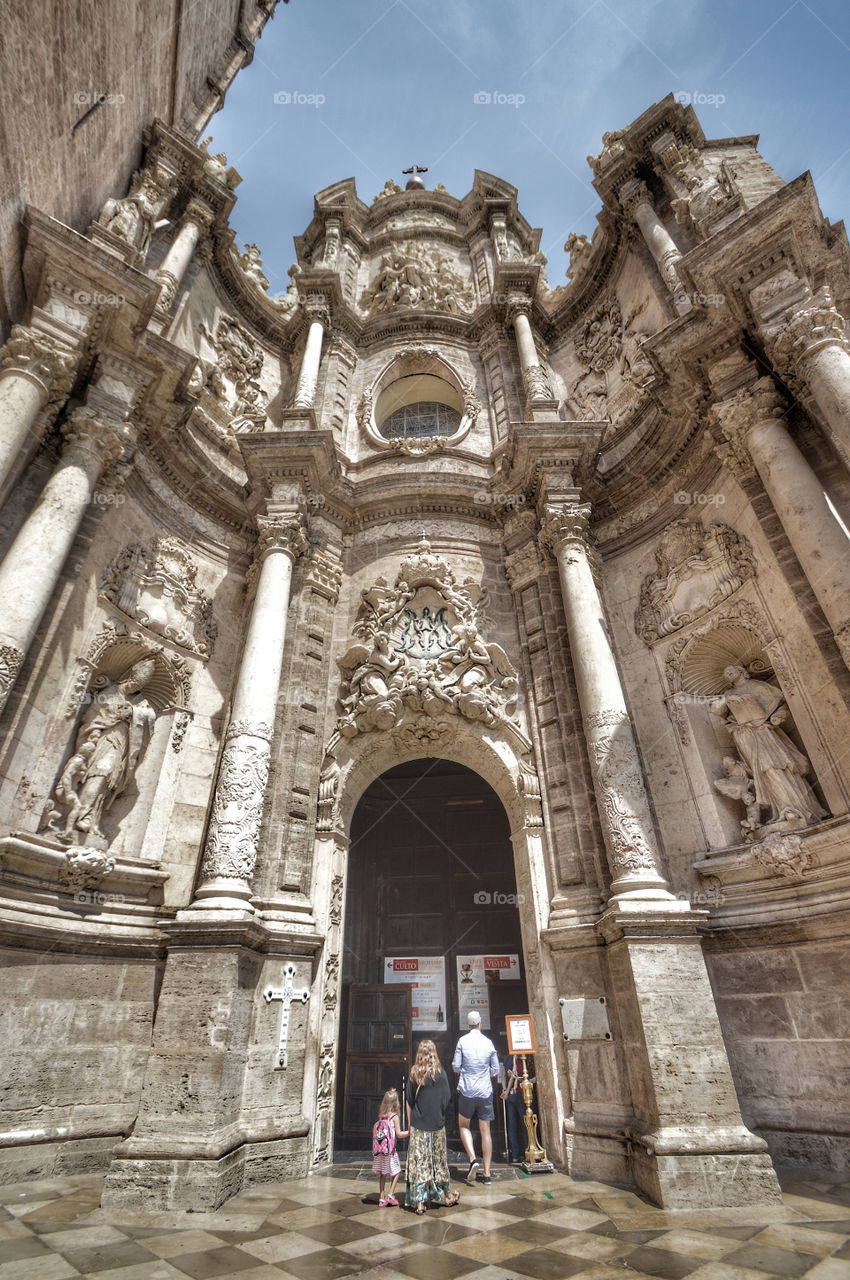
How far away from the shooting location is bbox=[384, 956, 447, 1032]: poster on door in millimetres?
11547

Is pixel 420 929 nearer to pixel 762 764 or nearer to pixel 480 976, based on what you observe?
pixel 480 976

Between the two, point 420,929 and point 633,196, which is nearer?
point 420,929

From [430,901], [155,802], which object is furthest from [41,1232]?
[430,901]

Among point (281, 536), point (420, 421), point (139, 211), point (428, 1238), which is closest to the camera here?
point (428, 1238)

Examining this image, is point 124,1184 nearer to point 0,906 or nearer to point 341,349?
point 0,906

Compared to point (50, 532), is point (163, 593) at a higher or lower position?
higher

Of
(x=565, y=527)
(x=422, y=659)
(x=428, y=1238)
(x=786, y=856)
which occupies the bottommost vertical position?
(x=428, y=1238)

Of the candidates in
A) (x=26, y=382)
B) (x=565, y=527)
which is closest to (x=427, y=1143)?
(x=565, y=527)

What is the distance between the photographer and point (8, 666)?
6832mm

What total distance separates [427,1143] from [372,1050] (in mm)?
5216

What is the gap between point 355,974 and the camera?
1204 cm

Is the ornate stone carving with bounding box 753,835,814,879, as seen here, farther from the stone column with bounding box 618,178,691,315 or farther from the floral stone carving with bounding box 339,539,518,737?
the stone column with bounding box 618,178,691,315

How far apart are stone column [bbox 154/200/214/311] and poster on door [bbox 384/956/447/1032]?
13122 millimetres

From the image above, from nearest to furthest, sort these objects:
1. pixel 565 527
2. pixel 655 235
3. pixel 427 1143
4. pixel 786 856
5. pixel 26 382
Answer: pixel 427 1143, pixel 786 856, pixel 26 382, pixel 565 527, pixel 655 235
